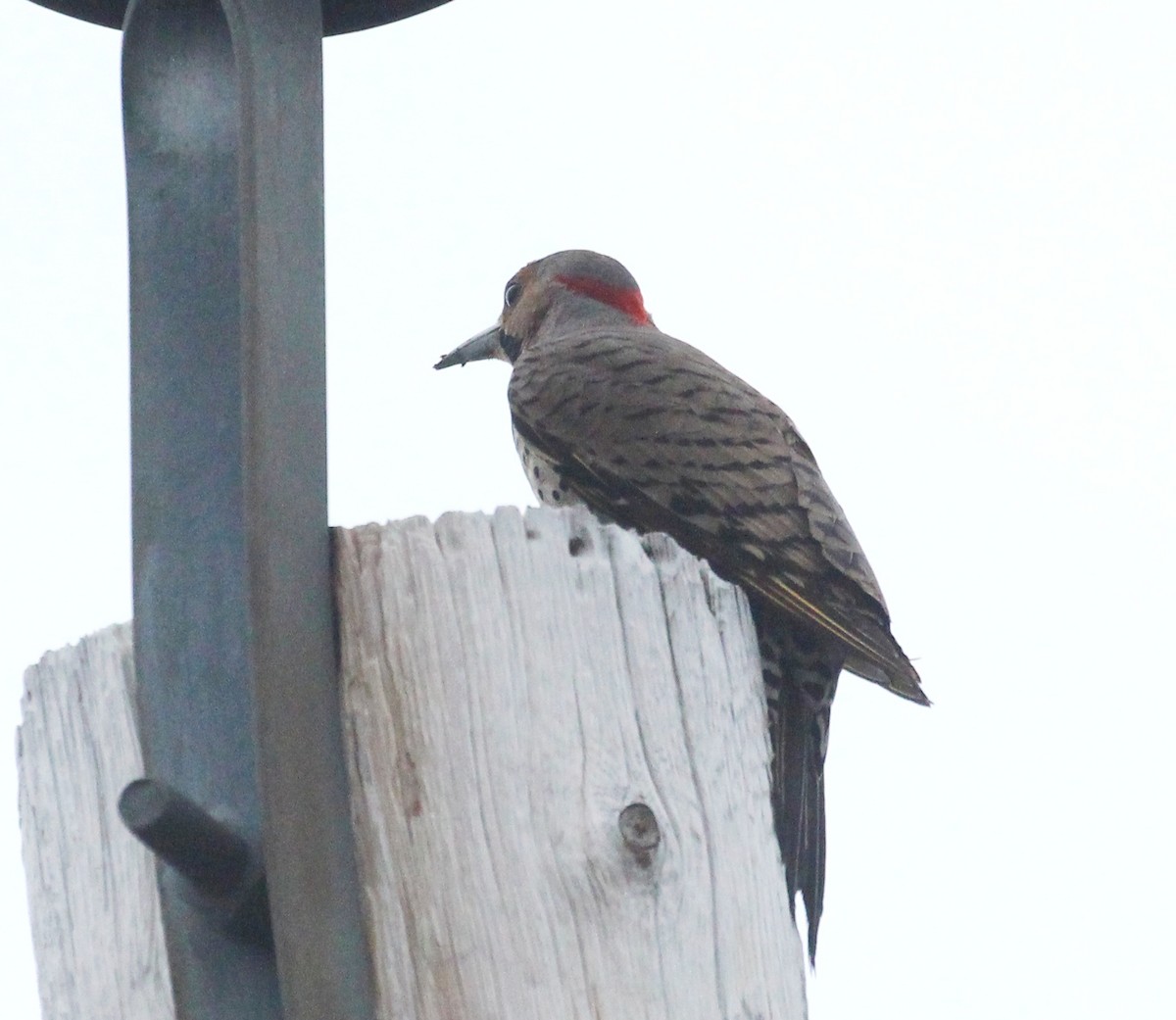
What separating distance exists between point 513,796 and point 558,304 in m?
4.12

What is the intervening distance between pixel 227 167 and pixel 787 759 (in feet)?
6.20

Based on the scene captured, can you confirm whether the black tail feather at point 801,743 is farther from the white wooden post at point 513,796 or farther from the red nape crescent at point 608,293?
the red nape crescent at point 608,293

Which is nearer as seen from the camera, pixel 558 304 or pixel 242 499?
pixel 242 499

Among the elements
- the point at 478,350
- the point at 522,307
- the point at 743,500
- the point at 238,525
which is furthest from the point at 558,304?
the point at 238,525

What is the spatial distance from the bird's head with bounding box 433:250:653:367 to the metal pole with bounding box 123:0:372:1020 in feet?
11.5

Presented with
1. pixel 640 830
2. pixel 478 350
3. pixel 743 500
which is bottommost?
pixel 640 830

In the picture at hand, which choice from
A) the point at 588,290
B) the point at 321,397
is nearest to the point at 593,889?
the point at 321,397

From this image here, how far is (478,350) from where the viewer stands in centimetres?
628

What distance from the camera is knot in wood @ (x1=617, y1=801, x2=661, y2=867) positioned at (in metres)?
2.15

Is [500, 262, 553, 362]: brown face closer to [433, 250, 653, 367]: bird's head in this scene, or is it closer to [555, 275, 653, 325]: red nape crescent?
[433, 250, 653, 367]: bird's head

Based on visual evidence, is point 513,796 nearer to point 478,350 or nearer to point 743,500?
point 743,500

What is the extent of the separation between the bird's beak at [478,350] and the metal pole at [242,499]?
3751 millimetres

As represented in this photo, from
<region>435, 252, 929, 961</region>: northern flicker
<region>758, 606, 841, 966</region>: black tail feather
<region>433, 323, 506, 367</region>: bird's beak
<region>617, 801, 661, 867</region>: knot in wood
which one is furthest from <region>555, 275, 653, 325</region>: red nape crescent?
<region>617, 801, 661, 867</region>: knot in wood

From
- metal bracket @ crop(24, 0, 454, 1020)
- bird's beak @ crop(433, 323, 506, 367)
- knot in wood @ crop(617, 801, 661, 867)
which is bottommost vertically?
knot in wood @ crop(617, 801, 661, 867)
